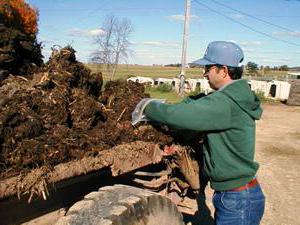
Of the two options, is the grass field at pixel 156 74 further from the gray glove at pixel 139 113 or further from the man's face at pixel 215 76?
the gray glove at pixel 139 113

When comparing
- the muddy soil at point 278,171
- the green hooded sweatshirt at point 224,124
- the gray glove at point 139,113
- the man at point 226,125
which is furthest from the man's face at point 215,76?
the muddy soil at point 278,171

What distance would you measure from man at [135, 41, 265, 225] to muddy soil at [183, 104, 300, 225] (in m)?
0.77

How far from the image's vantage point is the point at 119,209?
8.62 feet

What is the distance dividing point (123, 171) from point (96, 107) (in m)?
0.46

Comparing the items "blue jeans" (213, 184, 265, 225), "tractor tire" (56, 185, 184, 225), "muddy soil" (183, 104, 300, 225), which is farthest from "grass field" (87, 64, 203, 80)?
"tractor tire" (56, 185, 184, 225)

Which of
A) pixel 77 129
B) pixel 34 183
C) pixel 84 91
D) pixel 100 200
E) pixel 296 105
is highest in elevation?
pixel 84 91

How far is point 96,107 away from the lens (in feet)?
9.82

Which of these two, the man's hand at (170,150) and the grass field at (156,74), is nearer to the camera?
the man's hand at (170,150)

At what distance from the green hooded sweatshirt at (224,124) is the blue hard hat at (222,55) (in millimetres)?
171

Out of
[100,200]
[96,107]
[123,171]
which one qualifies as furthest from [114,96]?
[100,200]

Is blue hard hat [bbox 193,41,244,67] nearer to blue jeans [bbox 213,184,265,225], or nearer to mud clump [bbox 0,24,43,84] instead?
blue jeans [bbox 213,184,265,225]

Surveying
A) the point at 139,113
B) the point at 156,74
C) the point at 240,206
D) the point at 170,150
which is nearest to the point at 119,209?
the point at 139,113

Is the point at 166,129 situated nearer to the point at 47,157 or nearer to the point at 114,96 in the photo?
the point at 114,96

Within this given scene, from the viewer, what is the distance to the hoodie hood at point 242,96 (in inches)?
117
